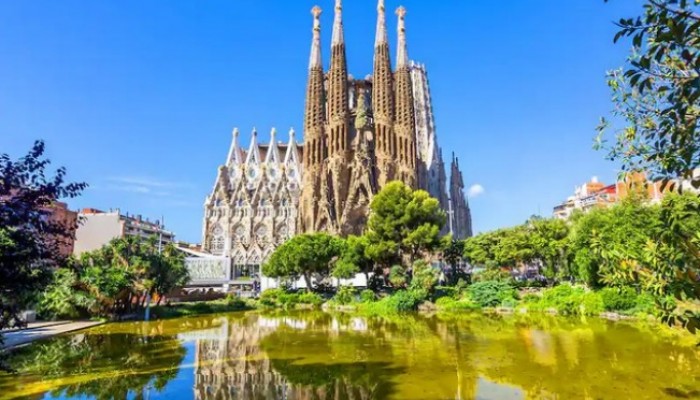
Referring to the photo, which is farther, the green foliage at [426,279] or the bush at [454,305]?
the green foliage at [426,279]

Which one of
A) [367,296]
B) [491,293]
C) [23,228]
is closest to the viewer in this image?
[23,228]

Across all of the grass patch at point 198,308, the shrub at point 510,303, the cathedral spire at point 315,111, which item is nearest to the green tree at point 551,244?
the shrub at point 510,303

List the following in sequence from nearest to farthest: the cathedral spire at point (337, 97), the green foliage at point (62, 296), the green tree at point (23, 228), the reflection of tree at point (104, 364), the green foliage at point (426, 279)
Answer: the green tree at point (23, 228)
the reflection of tree at point (104, 364)
the green foliage at point (62, 296)
the green foliage at point (426, 279)
the cathedral spire at point (337, 97)

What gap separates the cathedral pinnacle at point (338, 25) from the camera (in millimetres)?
55594

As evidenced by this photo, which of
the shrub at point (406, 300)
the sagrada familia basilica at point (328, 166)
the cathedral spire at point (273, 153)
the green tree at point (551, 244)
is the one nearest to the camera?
the shrub at point (406, 300)

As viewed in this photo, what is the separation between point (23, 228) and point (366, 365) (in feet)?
27.0

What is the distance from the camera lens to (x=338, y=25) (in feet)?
185

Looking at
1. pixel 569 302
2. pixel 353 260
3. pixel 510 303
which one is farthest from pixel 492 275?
pixel 353 260

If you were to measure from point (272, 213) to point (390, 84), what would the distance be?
891 inches

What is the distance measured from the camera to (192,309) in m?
29.0

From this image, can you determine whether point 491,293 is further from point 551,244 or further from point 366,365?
point 366,365

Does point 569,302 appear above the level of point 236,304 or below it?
above

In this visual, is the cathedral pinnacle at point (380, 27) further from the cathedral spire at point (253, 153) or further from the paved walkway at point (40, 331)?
the paved walkway at point (40, 331)

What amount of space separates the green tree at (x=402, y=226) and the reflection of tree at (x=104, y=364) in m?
20.0
